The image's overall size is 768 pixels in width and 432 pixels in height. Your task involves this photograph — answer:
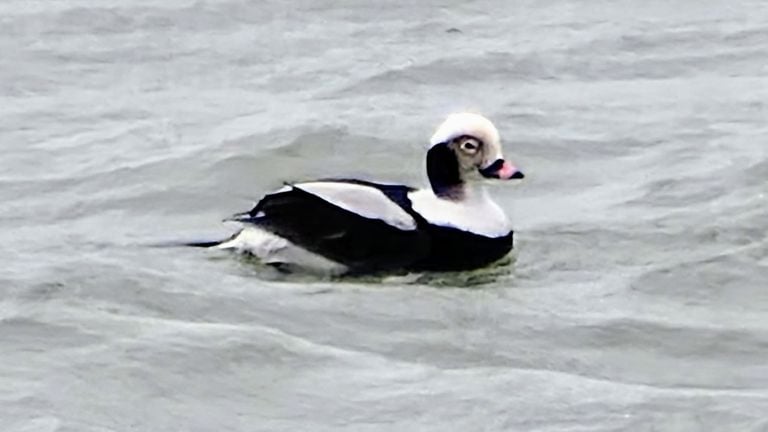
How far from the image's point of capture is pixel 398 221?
33.0 ft

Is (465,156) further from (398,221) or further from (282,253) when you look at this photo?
(282,253)

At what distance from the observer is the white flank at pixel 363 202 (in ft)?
32.9

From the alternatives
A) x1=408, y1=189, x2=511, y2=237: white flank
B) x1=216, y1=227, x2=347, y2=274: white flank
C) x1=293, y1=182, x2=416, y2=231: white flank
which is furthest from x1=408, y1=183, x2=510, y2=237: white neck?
x1=216, y1=227, x2=347, y2=274: white flank

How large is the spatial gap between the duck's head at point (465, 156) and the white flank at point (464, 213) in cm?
7

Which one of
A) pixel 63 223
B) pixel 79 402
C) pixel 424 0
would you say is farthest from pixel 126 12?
pixel 79 402

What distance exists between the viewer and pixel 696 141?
12.8 meters

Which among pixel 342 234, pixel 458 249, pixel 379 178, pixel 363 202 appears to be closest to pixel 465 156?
pixel 458 249

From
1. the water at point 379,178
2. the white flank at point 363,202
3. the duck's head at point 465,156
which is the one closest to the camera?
the water at point 379,178

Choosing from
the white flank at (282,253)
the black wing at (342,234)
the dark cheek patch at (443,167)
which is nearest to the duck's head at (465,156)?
the dark cheek patch at (443,167)

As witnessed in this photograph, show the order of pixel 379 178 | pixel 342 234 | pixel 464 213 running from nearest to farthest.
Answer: pixel 342 234, pixel 464 213, pixel 379 178

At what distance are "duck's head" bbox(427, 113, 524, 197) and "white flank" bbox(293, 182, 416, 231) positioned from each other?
30cm

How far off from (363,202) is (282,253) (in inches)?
14.6

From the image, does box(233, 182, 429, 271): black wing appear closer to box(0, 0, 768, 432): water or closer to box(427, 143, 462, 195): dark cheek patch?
box(0, 0, 768, 432): water

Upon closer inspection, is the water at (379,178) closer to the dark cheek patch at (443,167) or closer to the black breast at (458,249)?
the black breast at (458,249)
